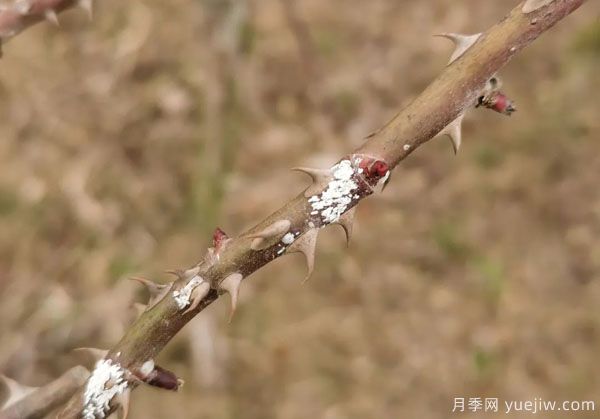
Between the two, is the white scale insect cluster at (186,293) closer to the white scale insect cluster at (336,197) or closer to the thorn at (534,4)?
the white scale insect cluster at (336,197)

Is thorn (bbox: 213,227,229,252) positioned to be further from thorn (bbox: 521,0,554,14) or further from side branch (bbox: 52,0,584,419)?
thorn (bbox: 521,0,554,14)

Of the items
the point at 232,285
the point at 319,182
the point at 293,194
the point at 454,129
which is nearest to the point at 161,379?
the point at 232,285

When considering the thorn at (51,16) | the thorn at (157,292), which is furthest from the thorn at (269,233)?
the thorn at (51,16)

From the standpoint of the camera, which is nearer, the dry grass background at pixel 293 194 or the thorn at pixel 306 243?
the thorn at pixel 306 243

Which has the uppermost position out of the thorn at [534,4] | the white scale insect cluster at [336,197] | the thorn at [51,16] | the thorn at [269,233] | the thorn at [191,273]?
the thorn at [51,16]

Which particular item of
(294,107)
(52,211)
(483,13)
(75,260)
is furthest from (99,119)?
(483,13)

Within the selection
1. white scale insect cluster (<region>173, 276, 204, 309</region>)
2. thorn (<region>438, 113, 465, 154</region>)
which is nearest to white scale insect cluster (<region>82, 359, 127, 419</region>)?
white scale insect cluster (<region>173, 276, 204, 309</region>)

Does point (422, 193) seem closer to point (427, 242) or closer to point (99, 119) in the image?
point (427, 242)
